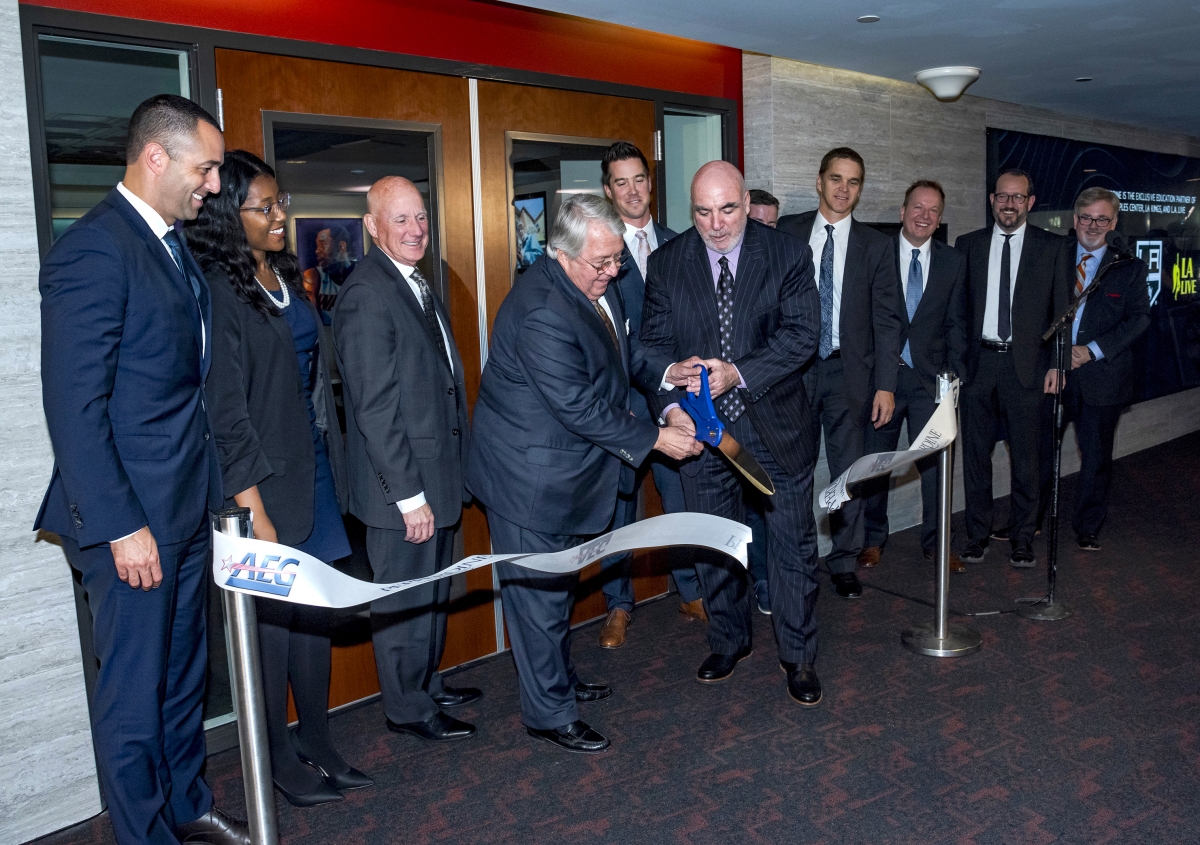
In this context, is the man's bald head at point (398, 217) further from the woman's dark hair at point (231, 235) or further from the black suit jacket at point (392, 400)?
the woman's dark hair at point (231, 235)

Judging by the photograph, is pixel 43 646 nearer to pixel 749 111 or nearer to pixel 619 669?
pixel 619 669

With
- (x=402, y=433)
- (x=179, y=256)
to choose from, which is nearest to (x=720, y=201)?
(x=402, y=433)

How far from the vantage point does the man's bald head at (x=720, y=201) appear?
3273mm

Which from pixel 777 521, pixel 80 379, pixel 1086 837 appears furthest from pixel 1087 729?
pixel 80 379

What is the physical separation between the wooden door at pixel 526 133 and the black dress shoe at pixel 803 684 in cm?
114

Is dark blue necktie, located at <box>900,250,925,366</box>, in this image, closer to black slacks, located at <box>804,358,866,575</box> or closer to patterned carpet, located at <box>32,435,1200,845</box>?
black slacks, located at <box>804,358,866,575</box>

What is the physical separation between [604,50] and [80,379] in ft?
9.61

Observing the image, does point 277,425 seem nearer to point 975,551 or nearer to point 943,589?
point 943,589

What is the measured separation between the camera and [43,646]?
2768 millimetres

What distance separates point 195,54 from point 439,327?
1.12m

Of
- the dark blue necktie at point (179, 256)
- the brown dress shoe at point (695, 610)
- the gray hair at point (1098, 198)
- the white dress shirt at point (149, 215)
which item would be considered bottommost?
the brown dress shoe at point (695, 610)

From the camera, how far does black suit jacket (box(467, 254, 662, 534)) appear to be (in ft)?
9.59

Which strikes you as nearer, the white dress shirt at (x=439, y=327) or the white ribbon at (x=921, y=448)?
the white dress shirt at (x=439, y=327)

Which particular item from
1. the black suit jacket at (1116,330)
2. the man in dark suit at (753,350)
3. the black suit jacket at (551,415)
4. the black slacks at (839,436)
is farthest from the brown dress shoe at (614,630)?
the black suit jacket at (1116,330)
